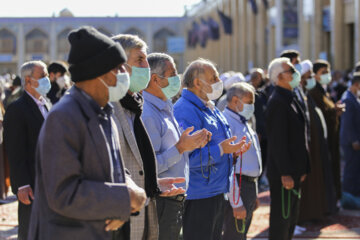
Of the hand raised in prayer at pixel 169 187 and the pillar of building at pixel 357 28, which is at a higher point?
the pillar of building at pixel 357 28

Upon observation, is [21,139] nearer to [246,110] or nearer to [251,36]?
[246,110]

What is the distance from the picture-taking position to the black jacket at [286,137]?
19.5ft

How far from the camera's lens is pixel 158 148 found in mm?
3893

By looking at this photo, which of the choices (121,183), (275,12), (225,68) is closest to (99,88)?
(121,183)

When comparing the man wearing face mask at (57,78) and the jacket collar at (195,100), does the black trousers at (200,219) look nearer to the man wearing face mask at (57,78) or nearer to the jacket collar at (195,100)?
the jacket collar at (195,100)

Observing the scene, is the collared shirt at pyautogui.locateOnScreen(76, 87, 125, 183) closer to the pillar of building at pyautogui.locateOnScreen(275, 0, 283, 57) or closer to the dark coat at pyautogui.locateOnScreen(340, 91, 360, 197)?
the dark coat at pyautogui.locateOnScreen(340, 91, 360, 197)

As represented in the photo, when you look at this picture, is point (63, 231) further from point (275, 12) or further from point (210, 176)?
point (275, 12)

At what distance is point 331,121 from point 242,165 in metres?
3.48

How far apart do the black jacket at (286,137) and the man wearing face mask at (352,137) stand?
295 cm

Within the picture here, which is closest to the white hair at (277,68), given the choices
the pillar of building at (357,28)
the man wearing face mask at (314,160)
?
the man wearing face mask at (314,160)

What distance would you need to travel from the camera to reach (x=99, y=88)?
276cm

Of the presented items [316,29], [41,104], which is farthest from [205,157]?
[316,29]

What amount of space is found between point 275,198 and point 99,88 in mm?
3737

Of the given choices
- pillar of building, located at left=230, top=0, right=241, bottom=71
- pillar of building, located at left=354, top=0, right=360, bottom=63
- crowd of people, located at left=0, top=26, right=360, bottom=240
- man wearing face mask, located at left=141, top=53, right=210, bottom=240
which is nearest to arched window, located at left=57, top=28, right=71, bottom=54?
pillar of building, located at left=230, top=0, right=241, bottom=71
